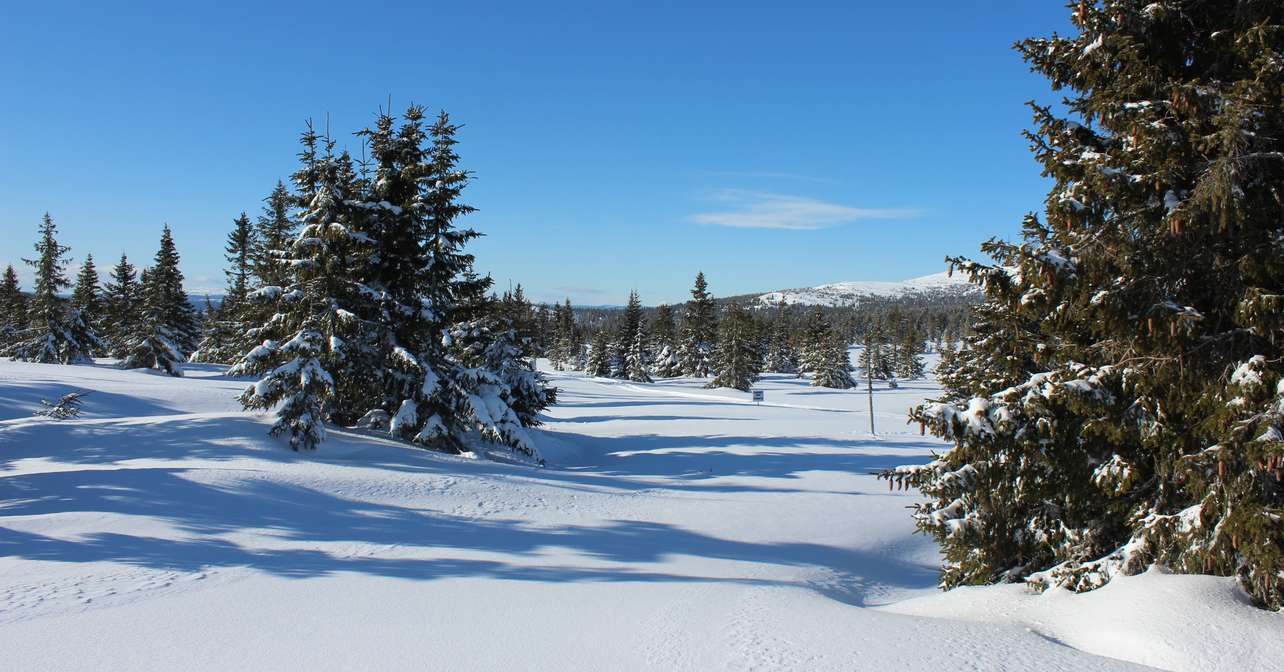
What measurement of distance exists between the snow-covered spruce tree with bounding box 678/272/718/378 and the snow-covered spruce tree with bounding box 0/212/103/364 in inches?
2041

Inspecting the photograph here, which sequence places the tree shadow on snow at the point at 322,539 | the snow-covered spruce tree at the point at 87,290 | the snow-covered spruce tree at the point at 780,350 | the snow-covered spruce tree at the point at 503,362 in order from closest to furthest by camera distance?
the tree shadow on snow at the point at 322,539 < the snow-covered spruce tree at the point at 503,362 < the snow-covered spruce tree at the point at 87,290 < the snow-covered spruce tree at the point at 780,350

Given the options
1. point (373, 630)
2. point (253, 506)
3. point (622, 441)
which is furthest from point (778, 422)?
point (373, 630)

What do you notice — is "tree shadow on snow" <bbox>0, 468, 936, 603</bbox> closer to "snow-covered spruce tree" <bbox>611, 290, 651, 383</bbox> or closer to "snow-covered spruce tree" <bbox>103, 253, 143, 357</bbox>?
"snow-covered spruce tree" <bbox>103, 253, 143, 357</bbox>

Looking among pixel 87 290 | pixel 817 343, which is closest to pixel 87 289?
pixel 87 290

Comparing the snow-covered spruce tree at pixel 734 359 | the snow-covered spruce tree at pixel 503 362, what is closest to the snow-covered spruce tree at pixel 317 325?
the snow-covered spruce tree at pixel 503 362

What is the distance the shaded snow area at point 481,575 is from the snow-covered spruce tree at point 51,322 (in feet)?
92.9

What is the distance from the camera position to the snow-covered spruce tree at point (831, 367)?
76500mm

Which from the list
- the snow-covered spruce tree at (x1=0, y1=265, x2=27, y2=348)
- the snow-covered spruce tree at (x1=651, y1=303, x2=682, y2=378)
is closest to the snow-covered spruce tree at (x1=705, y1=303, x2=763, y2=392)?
the snow-covered spruce tree at (x1=651, y1=303, x2=682, y2=378)

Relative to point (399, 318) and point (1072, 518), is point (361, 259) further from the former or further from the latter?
point (1072, 518)

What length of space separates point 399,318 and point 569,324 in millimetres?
91487

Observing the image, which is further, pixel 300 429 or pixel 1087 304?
pixel 300 429

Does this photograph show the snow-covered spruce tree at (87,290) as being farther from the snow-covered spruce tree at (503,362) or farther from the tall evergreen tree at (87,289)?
the snow-covered spruce tree at (503,362)

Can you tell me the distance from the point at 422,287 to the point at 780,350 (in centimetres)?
9258

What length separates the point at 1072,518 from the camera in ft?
29.2
